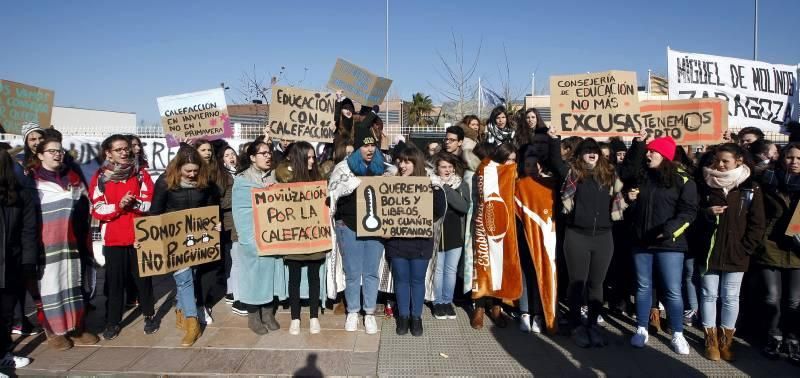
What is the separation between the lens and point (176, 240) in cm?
514

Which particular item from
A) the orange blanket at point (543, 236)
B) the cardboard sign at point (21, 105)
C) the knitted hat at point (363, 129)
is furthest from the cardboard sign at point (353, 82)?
the cardboard sign at point (21, 105)

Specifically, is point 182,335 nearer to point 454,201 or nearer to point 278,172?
point 278,172

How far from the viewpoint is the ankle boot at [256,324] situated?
17.8 feet

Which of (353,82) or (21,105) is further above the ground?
(353,82)

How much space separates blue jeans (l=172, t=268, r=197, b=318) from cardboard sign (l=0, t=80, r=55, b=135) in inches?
171

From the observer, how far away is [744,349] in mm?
5070

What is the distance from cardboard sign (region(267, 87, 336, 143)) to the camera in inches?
271

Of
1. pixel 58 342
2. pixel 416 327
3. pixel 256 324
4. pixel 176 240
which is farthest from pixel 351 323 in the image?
pixel 58 342

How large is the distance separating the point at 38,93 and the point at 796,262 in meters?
9.62

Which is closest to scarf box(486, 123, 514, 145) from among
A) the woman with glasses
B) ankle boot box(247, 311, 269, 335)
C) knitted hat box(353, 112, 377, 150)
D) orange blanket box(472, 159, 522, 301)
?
orange blanket box(472, 159, 522, 301)

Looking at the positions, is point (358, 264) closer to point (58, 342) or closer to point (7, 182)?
point (58, 342)

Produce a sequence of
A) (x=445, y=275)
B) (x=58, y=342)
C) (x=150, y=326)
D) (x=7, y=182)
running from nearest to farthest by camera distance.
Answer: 1. (x=7, y=182)
2. (x=58, y=342)
3. (x=150, y=326)
4. (x=445, y=275)

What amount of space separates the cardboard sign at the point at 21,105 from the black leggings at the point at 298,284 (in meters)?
5.07

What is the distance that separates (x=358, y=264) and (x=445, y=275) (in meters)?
1.05
